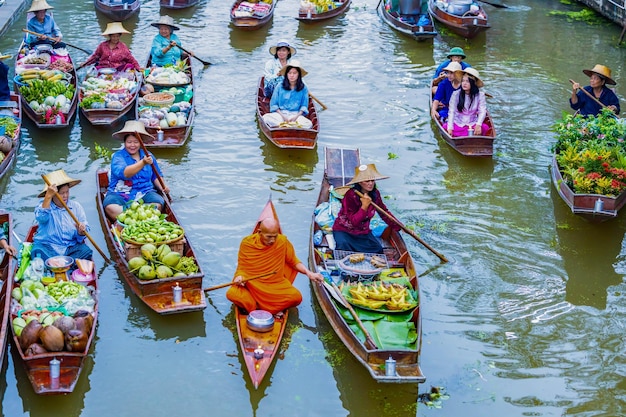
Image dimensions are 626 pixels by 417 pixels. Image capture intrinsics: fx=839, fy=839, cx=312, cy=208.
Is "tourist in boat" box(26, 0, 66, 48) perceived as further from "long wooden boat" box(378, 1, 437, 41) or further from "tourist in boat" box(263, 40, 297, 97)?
"long wooden boat" box(378, 1, 437, 41)

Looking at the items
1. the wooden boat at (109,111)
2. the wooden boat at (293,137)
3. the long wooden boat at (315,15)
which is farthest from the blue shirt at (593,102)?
the long wooden boat at (315,15)

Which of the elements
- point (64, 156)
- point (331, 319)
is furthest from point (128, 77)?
point (331, 319)

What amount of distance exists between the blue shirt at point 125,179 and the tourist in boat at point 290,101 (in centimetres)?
292

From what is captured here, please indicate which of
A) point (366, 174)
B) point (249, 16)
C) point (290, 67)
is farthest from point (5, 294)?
point (249, 16)

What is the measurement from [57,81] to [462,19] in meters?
8.53

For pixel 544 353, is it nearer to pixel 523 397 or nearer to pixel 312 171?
pixel 523 397

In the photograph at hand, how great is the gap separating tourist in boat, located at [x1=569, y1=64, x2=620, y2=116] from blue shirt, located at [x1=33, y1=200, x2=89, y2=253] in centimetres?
730

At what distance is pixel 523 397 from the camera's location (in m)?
7.57

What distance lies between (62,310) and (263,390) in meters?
2.03

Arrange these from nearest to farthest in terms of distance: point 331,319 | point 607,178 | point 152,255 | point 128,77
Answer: point 331,319 → point 152,255 → point 607,178 → point 128,77

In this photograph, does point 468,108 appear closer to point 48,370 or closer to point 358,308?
point 358,308

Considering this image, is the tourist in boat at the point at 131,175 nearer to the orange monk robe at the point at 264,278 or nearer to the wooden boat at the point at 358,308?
the wooden boat at the point at 358,308

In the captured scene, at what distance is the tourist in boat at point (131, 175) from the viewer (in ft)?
32.5

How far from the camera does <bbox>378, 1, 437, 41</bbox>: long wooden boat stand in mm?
17453
